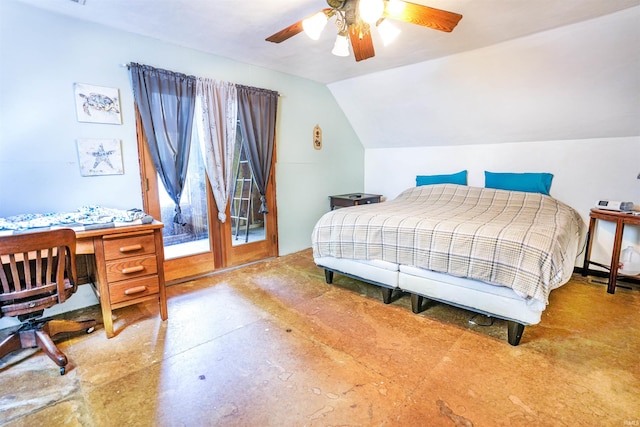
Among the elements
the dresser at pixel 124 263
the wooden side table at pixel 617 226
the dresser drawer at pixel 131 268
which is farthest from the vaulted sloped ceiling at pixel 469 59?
the dresser drawer at pixel 131 268

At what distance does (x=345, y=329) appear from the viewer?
233 centimetres

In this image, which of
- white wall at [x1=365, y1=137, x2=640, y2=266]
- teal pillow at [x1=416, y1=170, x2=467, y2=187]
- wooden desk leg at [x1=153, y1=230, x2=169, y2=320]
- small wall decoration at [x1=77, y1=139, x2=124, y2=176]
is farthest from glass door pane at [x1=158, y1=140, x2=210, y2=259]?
white wall at [x1=365, y1=137, x2=640, y2=266]

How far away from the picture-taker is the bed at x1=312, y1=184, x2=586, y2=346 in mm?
1990

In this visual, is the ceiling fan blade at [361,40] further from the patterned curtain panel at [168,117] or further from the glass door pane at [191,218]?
the glass door pane at [191,218]

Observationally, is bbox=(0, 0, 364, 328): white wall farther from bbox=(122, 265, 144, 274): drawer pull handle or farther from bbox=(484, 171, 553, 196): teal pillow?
bbox=(484, 171, 553, 196): teal pillow

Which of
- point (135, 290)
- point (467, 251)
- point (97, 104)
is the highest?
point (97, 104)

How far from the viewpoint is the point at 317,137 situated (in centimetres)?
437

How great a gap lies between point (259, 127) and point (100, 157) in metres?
1.61

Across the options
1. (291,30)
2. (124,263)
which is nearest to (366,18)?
(291,30)

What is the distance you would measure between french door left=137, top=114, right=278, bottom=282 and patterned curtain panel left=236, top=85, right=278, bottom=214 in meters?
0.11

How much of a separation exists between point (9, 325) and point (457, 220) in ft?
12.0

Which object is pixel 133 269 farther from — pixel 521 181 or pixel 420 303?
pixel 521 181

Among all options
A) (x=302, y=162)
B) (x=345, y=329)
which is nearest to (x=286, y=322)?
(x=345, y=329)

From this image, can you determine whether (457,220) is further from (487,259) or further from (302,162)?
(302,162)
